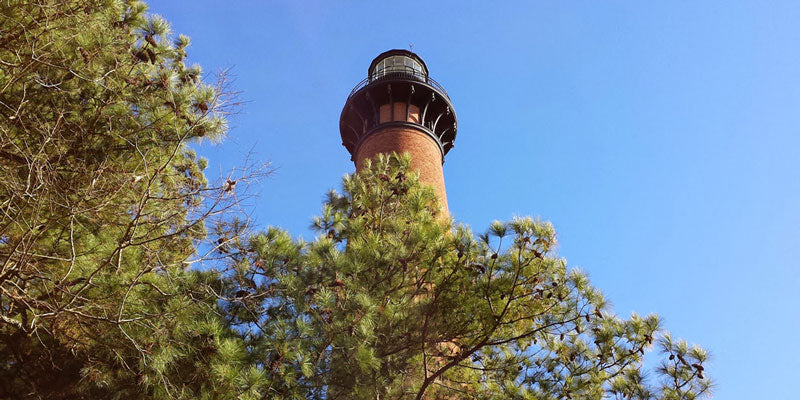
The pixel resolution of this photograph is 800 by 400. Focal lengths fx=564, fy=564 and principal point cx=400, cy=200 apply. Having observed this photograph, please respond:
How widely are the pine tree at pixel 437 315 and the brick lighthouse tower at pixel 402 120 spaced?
20.6 ft

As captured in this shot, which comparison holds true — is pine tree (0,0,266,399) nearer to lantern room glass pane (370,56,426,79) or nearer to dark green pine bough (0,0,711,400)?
dark green pine bough (0,0,711,400)

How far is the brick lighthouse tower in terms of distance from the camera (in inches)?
512

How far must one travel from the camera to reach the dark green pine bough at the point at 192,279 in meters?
3.91

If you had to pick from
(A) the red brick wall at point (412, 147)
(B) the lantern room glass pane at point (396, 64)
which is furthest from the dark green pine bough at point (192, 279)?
(B) the lantern room glass pane at point (396, 64)

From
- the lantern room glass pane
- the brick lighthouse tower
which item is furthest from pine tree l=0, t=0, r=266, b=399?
the lantern room glass pane

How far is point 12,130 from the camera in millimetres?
4074

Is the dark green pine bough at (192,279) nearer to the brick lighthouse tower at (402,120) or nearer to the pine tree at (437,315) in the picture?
the pine tree at (437,315)

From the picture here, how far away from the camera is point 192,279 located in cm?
493

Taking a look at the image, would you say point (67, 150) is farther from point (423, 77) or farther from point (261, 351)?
point (423, 77)

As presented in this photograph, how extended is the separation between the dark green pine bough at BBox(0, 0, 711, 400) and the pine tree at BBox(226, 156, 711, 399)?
0.02 m

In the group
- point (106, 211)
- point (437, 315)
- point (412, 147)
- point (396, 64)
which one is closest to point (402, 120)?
point (412, 147)

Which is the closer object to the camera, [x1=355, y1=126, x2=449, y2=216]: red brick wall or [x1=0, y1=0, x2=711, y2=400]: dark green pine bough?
[x1=0, y1=0, x2=711, y2=400]: dark green pine bough

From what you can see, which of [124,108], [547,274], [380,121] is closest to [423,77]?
[380,121]

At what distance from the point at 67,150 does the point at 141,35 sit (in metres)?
1.32
